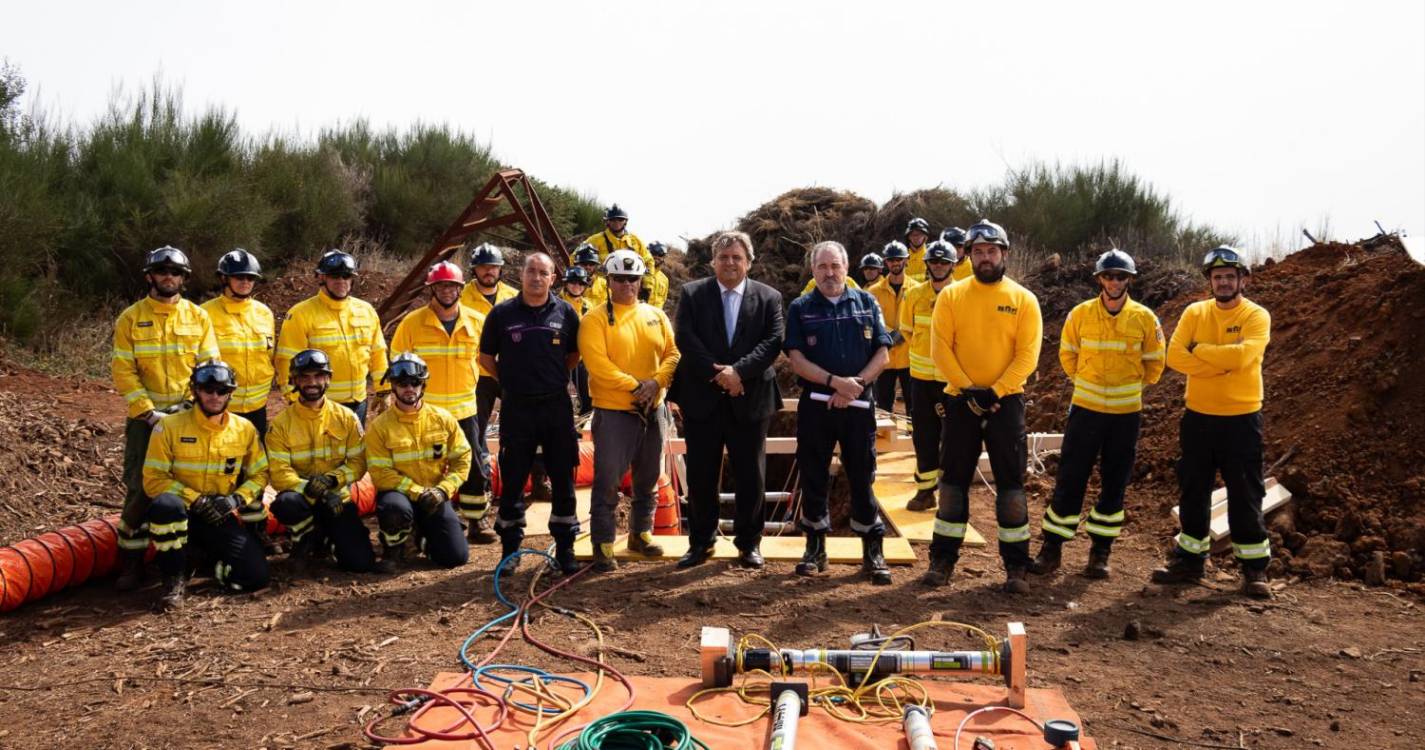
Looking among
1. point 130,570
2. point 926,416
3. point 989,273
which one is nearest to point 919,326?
point 926,416

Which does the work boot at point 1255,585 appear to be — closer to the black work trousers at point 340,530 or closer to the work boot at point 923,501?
the work boot at point 923,501

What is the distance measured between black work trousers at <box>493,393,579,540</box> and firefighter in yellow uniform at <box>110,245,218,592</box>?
2.08 metres

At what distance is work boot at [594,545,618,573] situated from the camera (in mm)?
6992

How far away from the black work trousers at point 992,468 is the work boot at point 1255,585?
138 cm

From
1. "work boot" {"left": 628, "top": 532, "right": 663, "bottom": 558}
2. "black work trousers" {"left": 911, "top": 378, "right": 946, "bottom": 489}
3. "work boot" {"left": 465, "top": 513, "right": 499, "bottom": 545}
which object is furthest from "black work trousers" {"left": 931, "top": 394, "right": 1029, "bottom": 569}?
"work boot" {"left": 465, "top": 513, "right": 499, "bottom": 545}

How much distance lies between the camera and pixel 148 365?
6707 millimetres

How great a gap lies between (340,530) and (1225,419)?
19.3 ft

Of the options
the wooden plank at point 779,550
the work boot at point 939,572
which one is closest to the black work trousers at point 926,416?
the wooden plank at point 779,550

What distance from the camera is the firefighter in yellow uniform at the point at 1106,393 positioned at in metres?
6.76

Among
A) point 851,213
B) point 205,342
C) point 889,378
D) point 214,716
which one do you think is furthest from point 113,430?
point 851,213

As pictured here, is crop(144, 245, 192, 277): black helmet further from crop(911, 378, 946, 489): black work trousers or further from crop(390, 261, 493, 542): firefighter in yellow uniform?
crop(911, 378, 946, 489): black work trousers

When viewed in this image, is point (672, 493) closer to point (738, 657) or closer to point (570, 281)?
point (570, 281)

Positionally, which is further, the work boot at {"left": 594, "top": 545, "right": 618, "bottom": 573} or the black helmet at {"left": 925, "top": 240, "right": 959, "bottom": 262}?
the black helmet at {"left": 925, "top": 240, "right": 959, "bottom": 262}

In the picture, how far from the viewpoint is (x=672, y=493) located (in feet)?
30.9
